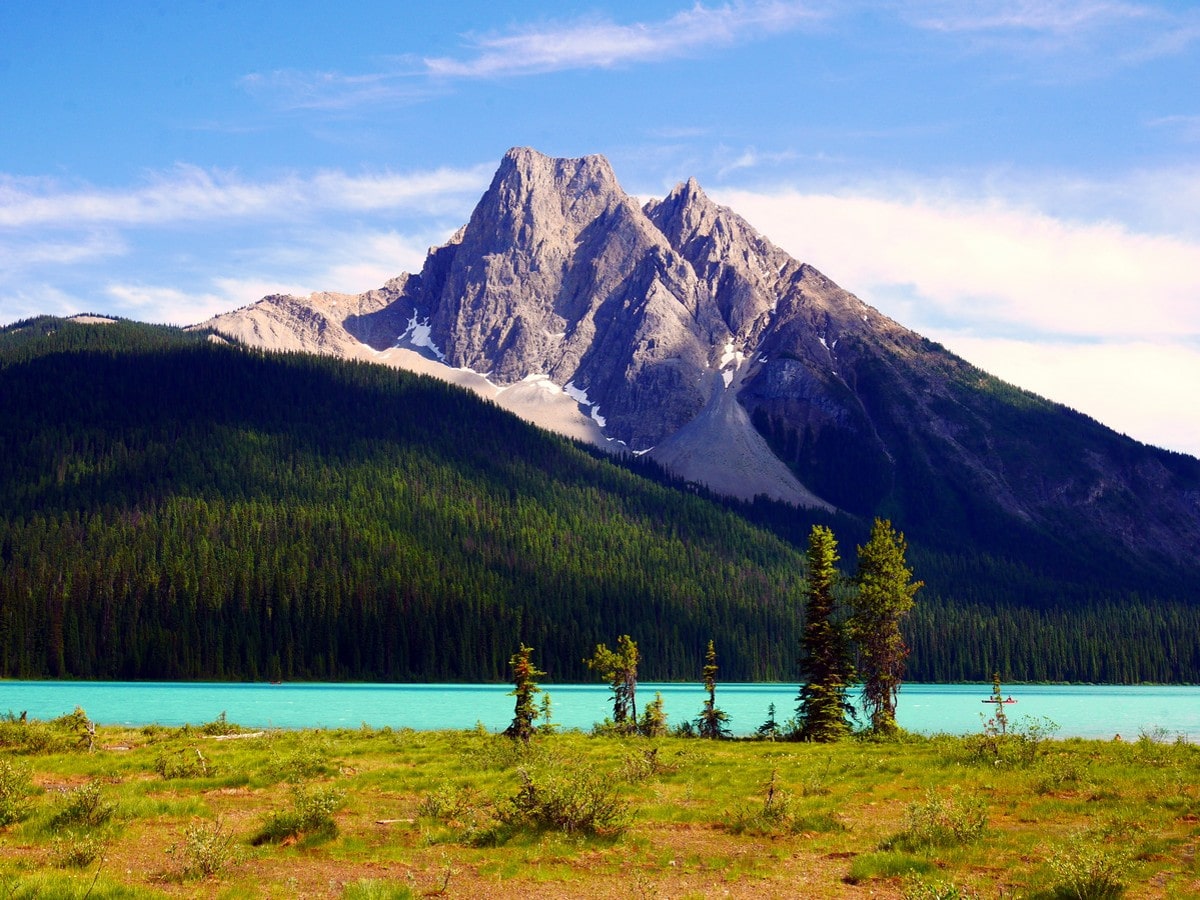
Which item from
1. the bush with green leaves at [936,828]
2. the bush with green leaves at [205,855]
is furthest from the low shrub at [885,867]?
the bush with green leaves at [205,855]

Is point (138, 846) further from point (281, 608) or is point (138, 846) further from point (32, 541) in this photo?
point (32, 541)

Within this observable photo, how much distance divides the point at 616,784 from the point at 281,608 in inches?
5658

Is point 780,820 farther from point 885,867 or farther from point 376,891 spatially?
point 376,891

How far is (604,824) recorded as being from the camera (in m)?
27.0

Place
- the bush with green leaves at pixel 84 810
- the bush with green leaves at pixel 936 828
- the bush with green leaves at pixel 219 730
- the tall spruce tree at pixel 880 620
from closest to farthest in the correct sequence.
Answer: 1. the bush with green leaves at pixel 936 828
2. the bush with green leaves at pixel 84 810
3. the bush with green leaves at pixel 219 730
4. the tall spruce tree at pixel 880 620

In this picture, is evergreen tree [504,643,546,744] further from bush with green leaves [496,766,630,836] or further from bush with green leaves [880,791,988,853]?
bush with green leaves [880,791,988,853]

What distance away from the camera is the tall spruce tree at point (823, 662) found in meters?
54.4

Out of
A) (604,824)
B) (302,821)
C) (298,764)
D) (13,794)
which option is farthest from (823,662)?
(13,794)

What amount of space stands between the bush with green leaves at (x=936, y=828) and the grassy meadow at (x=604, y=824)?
0.06 m

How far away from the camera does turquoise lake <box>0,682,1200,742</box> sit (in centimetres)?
8634

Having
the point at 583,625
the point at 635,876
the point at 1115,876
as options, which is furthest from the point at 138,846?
the point at 583,625

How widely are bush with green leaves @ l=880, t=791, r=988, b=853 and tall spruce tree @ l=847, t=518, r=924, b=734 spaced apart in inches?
1251

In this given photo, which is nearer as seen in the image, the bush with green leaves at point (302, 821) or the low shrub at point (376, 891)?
the low shrub at point (376, 891)

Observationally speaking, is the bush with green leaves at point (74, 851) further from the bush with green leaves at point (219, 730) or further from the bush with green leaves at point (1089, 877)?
the bush with green leaves at point (219, 730)
